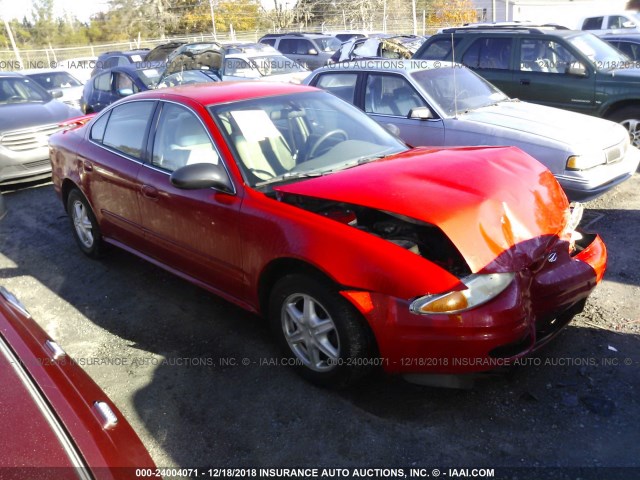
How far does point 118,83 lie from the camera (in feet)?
36.7

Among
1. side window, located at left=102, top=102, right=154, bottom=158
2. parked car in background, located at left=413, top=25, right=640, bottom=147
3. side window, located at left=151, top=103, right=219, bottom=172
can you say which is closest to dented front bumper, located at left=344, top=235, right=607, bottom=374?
side window, located at left=151, top=103, right=219, bottom=172

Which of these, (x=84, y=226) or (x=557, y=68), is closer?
(x=84, y=226)

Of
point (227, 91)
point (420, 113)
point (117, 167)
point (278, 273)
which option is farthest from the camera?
point (420, 113)

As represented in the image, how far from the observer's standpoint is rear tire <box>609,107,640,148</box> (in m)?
7.47

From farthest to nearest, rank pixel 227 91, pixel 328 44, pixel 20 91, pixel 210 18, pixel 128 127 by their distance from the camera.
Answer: pixel 210 18 < pixel 328 44 < pixel 20 91 < pixel 128 127 < pixel 227 91

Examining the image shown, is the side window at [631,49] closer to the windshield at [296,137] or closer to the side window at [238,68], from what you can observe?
the side window at [238,68]

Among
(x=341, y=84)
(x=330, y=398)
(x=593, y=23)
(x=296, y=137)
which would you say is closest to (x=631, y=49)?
(x=593, y=23)

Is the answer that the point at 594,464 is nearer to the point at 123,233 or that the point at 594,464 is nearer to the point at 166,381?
the point at 166,381

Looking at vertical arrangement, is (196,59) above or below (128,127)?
above

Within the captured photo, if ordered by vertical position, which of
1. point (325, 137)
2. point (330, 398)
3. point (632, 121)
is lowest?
point (330, 398)

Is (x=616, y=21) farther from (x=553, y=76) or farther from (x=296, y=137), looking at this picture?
(x=296, y=137)

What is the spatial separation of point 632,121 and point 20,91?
9594 millimetres

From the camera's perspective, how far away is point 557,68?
26.5 feet

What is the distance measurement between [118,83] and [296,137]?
863 cm
